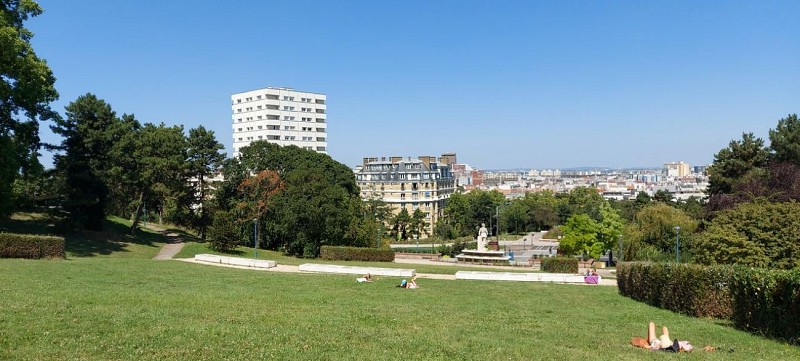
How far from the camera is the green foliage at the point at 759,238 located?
88.9 ft

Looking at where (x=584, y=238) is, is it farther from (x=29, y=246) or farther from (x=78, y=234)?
(x=29, y=246)

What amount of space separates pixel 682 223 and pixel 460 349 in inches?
1779

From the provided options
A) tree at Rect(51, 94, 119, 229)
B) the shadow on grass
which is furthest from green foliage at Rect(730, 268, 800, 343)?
tree at Rect(51, 94, 119, 229)

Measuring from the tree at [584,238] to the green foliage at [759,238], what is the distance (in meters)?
22.5

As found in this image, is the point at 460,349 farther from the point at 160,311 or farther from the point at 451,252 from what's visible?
the point at 451,252

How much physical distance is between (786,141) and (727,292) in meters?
35.0

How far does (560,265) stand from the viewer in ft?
111

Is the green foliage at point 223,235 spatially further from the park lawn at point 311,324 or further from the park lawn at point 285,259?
the park lawn at point 311,324

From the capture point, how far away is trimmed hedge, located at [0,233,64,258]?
81.9ft

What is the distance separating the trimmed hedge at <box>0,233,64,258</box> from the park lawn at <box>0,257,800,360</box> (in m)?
6.80

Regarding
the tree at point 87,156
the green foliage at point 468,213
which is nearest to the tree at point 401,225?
the green foliage at point 468,213

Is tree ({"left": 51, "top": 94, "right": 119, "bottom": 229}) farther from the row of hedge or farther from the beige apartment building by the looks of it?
the beige apartment building

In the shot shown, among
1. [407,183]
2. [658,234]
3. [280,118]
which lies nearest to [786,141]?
[658,234]

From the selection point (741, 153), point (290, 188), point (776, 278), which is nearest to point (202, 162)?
point (290, 188)
